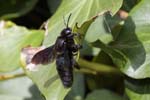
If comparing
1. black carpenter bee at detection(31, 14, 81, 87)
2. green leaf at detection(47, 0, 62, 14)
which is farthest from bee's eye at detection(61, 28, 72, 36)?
green leaf at detection(47, 0, 62, 14)

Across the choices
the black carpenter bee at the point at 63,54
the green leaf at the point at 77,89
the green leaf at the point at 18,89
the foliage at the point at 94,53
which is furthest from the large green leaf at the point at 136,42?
the green leaf at the point at 18,89

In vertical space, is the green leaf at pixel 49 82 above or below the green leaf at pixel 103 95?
above

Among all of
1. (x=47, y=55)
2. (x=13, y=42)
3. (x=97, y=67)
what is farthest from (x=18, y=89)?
(x=47, y=55)

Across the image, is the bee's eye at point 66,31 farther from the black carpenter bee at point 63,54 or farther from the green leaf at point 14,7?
the green leaf at point 14,7

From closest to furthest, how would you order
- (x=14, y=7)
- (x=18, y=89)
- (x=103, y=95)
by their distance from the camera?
1. (x=103, y=95)
2. (x=18, y=89)
3. (x=14, y=7)

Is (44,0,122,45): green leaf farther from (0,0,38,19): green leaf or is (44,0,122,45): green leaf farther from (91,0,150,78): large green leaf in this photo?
(0,0,38,19): green leaf

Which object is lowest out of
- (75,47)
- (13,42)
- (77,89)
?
(77,89)

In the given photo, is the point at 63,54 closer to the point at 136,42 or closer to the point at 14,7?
the point at 136,42

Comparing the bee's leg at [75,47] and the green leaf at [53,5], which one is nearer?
the bee's leg at [75,47]
